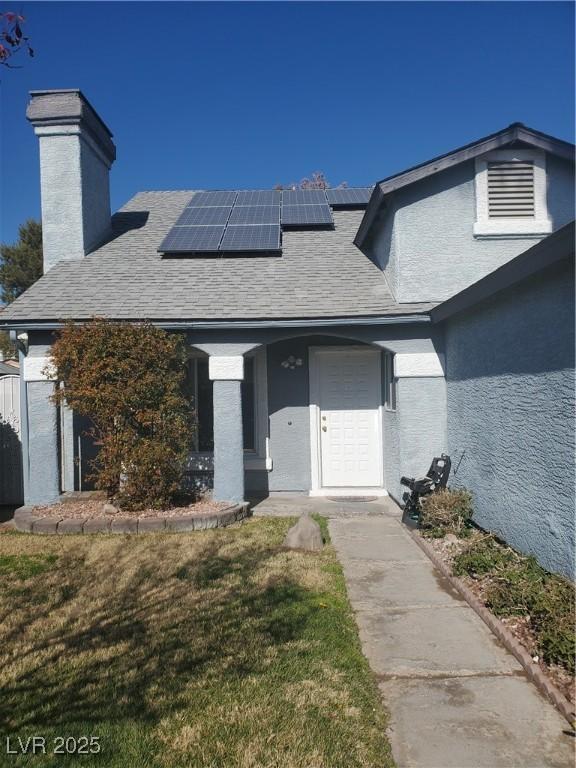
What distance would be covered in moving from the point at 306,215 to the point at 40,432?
6.70 metres

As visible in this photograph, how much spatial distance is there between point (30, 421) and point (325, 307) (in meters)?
4.78

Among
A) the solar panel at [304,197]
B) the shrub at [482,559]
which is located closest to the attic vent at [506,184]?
the solar panel at [304,197]

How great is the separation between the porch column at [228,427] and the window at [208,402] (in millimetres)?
1313

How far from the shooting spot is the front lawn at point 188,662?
3.13 metres

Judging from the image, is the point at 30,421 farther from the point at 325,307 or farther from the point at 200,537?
the point at 325,307

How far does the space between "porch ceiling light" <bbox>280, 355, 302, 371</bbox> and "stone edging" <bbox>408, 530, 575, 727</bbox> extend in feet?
15.0

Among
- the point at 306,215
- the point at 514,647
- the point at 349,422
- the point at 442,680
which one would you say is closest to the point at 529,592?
the point at 514,647

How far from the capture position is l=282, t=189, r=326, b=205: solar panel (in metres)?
12.8

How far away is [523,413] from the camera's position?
573 cm

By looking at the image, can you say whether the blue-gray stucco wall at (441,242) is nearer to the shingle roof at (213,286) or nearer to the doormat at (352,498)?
the shingle roof at (213,286)

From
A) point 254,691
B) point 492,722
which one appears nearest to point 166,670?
point 254,691

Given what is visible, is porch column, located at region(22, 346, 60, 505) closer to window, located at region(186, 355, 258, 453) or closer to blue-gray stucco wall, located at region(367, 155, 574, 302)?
window, located at region(186, 355, 258, 453)

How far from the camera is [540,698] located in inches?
141

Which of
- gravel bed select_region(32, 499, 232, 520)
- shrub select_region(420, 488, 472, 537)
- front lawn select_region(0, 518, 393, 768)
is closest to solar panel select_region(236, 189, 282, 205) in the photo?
gravel bed select_region(32, 499, 232, 520)
